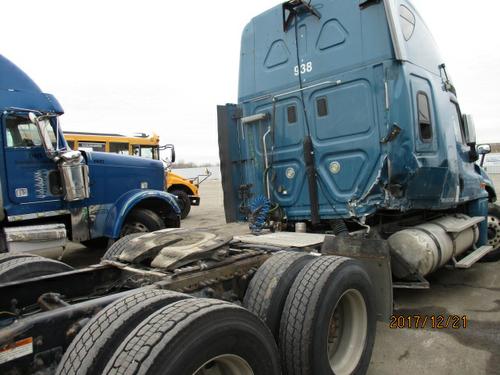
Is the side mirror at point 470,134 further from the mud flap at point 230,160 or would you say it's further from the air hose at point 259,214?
the mud flap at point 230,160

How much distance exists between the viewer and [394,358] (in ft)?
10.9

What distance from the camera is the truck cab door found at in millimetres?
6078

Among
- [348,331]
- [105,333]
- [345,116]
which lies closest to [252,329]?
[105,333]

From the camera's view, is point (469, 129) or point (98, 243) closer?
point (469, 129)

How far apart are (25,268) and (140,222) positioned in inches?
164

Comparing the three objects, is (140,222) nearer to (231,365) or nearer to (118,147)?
(231,365)

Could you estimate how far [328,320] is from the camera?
2639 mm

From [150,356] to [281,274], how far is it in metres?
1.32

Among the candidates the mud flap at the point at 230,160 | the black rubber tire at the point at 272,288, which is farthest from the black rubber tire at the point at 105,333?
the mud flap at the point at 230,160

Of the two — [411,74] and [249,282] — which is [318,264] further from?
[411,74]

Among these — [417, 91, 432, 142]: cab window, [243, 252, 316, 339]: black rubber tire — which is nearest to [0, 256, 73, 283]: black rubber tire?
[243, 252, 316, 339]: black rubber tire

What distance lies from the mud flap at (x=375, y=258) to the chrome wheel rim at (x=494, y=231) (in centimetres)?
365

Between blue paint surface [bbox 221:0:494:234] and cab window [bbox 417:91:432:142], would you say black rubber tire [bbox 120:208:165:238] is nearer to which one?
blue paint surface [bbox 221:0:494:234]
